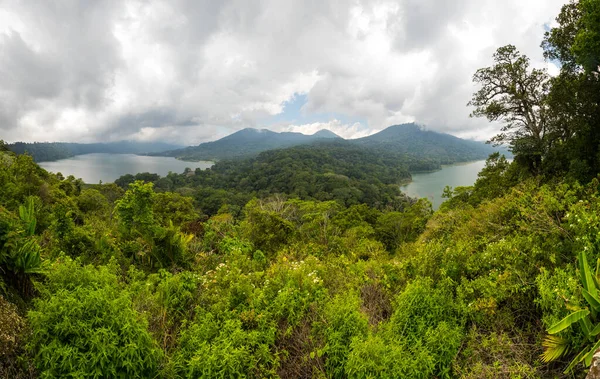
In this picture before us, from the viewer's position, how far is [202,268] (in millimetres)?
5867

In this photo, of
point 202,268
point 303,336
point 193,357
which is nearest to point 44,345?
point 193,357

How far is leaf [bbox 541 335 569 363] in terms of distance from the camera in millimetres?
2473

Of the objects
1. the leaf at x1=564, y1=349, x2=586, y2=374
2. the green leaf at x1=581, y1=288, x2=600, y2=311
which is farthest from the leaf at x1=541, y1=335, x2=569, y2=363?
the green leaf at x1=581, y1=288, x2=600, y2=311

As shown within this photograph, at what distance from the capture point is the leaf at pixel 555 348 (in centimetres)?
247

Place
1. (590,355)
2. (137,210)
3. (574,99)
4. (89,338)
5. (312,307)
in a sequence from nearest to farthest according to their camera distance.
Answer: (590,355) < (89,338) < (312,307) < (137,210) < (574,99)

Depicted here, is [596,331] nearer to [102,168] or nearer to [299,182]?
[299,182]

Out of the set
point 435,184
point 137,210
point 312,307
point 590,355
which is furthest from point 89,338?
point 435,184

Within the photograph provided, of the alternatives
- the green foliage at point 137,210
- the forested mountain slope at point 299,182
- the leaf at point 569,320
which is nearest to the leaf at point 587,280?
the leaf at point 569,320

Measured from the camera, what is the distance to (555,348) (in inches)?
99.7

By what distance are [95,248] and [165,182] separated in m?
64.2

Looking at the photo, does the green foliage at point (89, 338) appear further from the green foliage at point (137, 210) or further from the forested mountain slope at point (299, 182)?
the forested mountain slope at point (299, 182)

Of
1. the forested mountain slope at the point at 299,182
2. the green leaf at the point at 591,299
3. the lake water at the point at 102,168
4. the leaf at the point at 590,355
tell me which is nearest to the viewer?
the leaf at the point at 590,355

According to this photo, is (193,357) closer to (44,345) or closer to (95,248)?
(44,345)

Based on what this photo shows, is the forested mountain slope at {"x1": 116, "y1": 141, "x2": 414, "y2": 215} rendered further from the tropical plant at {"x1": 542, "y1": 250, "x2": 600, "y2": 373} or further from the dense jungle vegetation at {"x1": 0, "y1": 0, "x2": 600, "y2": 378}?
the tropical plant at {"x1": 542, "y1": 250, "x2": 600, "y2": 373}
